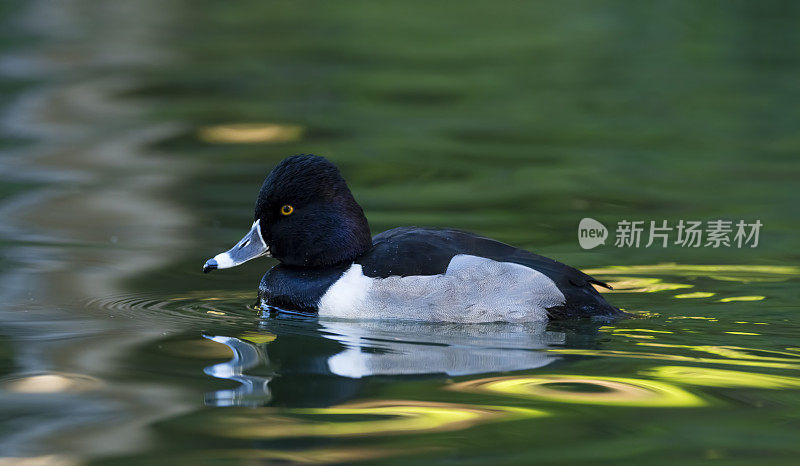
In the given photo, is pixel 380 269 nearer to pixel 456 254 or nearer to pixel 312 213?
pixel 456 254

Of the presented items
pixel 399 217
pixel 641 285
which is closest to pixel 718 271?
pixel 641 285

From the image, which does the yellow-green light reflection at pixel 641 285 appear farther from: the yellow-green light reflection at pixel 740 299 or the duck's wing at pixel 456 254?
the duck's wing at pixel 456 254

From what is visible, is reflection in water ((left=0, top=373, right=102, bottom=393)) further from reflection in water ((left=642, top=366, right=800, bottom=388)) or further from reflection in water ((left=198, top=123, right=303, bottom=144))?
reflection in water ((left=198, top=123, right=303, bottom=144))

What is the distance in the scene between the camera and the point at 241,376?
5.96 metres

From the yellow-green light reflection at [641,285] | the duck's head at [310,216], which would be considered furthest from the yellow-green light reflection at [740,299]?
the duck's head at [310,216]

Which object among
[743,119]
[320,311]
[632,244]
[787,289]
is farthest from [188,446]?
[743,119]

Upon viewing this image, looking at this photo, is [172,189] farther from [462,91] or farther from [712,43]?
[712,43]

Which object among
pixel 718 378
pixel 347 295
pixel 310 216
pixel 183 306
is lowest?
pixel 718 378

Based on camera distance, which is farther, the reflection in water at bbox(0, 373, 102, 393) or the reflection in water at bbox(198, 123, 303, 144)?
the reflection in water at bbox(198, 123, 303, 144)

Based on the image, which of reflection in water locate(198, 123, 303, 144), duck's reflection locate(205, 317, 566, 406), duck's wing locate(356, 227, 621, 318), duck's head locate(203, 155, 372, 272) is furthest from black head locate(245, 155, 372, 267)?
reflection in water locate(198, 123, 303, 144)

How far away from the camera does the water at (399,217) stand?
5.18m

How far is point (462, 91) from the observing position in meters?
16.9

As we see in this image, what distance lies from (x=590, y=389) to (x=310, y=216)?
8.30 feet

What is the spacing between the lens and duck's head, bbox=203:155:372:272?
24.6 feet
